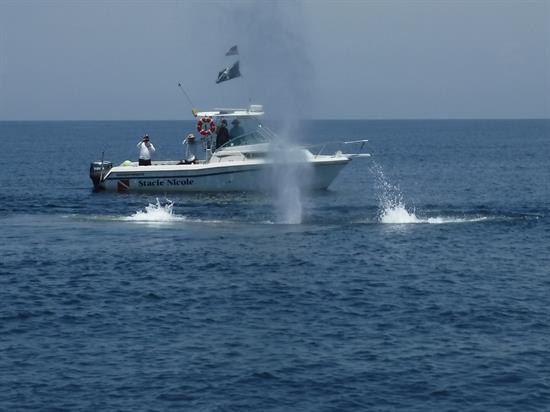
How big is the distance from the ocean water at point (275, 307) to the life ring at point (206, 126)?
7.64m

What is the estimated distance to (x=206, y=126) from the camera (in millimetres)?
62812

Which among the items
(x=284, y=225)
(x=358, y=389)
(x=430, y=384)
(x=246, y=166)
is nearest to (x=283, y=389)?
(x=358, y=389)

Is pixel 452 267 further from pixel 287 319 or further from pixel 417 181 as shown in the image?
pixel 417 181

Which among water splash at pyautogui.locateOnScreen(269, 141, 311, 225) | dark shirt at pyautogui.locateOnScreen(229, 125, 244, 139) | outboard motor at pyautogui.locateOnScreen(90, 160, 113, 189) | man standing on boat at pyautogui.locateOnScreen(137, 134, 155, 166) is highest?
dark shirt at pyautogui.locateOnScreen(229, 125, 244, 139)

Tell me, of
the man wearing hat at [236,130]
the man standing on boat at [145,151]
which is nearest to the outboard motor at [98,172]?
the man standing on boat at [145,151]

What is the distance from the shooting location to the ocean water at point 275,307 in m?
23.1

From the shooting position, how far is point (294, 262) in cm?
3766

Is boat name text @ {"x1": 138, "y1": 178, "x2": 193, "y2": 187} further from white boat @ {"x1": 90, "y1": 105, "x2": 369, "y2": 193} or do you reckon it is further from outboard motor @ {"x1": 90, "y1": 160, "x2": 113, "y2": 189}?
outboard motor @ {"x1": 90, "y1": 160, "x2": 113, "y2": 189}

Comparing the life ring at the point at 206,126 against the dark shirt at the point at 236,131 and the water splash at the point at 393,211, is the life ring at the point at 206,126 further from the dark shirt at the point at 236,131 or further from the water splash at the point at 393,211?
the water splash at the point at 393,211

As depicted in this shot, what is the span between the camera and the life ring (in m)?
62.1

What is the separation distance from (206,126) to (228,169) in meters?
4.25

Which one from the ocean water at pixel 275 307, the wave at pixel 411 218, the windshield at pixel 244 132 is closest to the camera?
the ocean water at pixel 275 307

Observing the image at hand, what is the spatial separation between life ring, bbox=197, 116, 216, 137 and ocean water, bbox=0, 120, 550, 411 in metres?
7.64

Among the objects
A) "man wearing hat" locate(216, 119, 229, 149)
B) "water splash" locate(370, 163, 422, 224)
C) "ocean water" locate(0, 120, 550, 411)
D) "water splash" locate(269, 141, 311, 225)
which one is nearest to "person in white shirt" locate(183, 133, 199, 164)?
"man wearing hat" locate(216, 119, 229, 149)
